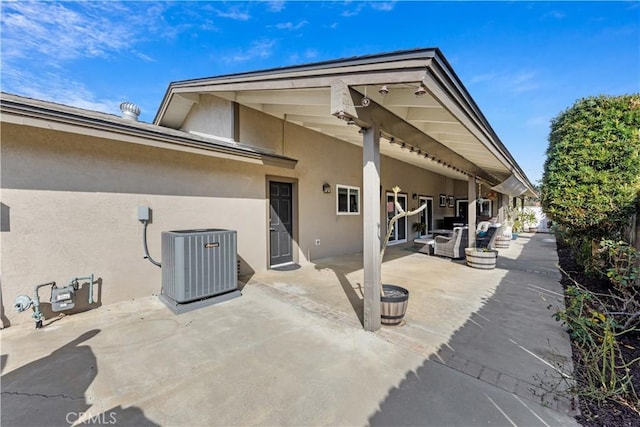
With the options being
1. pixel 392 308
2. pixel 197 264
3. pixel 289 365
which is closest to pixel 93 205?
pixel 197 264

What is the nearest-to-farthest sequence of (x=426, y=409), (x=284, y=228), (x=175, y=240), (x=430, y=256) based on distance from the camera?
(x=426, y=409), (x=175, y=240), (x=284, y=228), (x=430, y=256)

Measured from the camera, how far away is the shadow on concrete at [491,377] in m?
2.01

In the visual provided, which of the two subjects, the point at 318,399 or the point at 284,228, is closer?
the point at 318,399

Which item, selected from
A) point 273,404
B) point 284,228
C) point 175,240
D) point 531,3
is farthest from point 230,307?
point 531,3

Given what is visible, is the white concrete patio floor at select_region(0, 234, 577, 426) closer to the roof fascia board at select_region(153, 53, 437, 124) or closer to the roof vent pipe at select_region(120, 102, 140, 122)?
the roof fascia board at select_region(153, 53, 437, 124)

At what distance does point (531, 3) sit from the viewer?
18.2ft

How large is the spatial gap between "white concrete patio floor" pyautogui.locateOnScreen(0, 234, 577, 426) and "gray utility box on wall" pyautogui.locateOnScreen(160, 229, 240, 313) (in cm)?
23

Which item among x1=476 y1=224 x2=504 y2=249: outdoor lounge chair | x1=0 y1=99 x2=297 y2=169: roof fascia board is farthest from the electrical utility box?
x1=476 y1=224 x2=504 y2=249: outdoor lounge chair

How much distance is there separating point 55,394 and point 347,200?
7.68 meters

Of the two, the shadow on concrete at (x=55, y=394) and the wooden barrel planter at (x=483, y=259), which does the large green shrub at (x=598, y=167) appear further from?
the shadow on concrete at (x=55, y=394)

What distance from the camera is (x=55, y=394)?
7.32 feet

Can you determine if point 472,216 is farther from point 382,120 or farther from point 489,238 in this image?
point 382,120

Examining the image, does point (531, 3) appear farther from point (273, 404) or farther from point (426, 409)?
point (273, 404)

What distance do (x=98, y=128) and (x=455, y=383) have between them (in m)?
5.25
